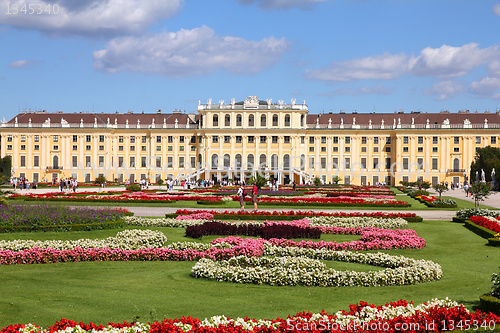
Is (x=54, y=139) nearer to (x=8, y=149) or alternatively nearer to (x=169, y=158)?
(x=8, y=149)

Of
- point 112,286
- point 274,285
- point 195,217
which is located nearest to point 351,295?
point 274,285

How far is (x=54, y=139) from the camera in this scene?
87.6 meters

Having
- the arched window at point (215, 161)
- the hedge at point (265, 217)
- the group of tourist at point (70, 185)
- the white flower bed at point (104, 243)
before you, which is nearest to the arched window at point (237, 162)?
the arched window at point (215, 161)

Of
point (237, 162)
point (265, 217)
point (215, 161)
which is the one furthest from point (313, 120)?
point (265, 217)

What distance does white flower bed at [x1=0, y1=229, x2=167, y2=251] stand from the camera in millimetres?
14836

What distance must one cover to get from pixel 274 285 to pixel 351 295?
1527 millimetres

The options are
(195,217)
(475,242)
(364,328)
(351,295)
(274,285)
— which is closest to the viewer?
(364,328)

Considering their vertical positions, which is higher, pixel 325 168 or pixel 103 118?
pixel 103 118

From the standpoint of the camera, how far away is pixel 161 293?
33.6ft

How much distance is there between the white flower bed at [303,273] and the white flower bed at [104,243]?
341 centimetres

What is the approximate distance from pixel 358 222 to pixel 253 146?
6645 centimetres

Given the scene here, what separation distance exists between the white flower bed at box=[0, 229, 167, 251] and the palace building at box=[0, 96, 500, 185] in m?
69.3

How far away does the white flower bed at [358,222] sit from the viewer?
840 inches

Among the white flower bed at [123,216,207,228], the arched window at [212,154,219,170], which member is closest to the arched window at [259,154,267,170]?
the arched window at [212,154,219,170]
